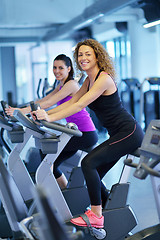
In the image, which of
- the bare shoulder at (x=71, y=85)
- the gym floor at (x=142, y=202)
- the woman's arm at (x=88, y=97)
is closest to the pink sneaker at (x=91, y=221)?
the gym floor at (x=142, y=202)

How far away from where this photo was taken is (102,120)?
105 inches

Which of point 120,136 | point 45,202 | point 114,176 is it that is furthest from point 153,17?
point 45,202

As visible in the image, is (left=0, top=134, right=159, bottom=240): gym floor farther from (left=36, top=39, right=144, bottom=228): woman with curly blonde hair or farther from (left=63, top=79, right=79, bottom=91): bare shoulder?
(left=63, top=79, right=79, bottom=91): bare shoulder

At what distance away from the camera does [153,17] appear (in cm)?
730

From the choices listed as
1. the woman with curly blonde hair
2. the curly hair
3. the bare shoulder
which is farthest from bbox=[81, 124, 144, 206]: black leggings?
the bare shoulder

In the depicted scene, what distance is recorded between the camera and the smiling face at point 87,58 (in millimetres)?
2697

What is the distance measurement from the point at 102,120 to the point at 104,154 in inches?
10.3

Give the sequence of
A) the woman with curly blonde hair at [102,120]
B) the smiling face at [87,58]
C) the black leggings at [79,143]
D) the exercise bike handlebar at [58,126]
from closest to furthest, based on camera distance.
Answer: the exercise bike handlebar at [58,126], the woman with curly blonde hair at [102,120], the smiling face at [87,58], the black leggings at [79,143]

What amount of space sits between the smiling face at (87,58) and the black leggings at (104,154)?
0.52 m


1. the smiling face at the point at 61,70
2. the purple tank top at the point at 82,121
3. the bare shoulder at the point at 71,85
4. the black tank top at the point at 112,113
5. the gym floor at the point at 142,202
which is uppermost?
the smiling face at the point at 61,70

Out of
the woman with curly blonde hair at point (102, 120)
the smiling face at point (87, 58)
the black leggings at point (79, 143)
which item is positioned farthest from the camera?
the black leggings at point (79, 143)

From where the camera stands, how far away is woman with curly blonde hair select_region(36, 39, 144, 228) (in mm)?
2529

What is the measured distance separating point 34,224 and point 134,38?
927 centimetres

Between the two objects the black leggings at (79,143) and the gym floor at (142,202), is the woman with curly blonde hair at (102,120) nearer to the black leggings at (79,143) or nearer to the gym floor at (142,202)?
the black leggings at (79,143)
